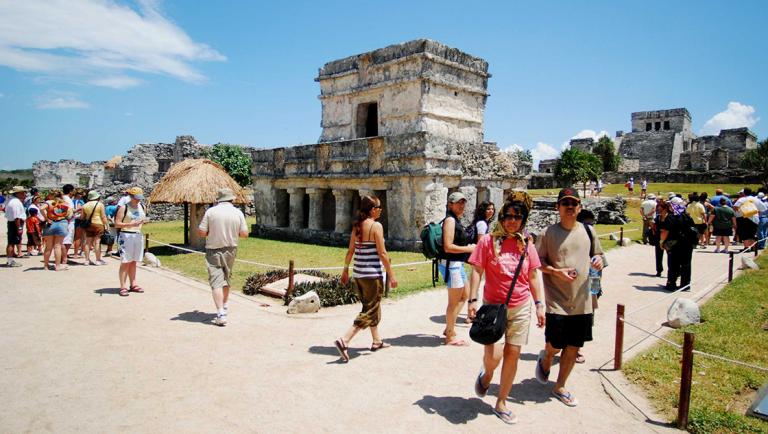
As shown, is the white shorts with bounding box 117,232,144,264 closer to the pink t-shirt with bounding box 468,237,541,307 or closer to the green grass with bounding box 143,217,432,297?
the green grass with bounding box 143,217,432,297

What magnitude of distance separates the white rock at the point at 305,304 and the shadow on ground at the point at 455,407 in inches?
134

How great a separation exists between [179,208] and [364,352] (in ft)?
84.3

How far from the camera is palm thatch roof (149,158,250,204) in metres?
13.2

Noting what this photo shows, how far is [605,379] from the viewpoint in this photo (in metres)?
4.87

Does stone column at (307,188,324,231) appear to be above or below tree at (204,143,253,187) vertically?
below

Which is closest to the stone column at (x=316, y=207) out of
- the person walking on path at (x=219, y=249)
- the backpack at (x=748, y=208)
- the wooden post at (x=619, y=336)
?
the person walking on path at (x=219, y=249)

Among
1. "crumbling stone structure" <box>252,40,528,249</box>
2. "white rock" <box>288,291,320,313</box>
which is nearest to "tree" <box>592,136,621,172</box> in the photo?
"crumbling stone structure" <box>252,40,528,249</box>

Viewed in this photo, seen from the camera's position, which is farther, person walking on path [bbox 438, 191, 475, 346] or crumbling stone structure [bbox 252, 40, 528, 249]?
crumbling stone structure [bbox 252, 40, 528, 249]

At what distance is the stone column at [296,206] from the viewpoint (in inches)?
724

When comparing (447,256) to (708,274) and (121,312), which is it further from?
(708,274)

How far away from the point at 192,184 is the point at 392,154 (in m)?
5.83

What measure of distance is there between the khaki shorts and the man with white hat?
7627 millimetres

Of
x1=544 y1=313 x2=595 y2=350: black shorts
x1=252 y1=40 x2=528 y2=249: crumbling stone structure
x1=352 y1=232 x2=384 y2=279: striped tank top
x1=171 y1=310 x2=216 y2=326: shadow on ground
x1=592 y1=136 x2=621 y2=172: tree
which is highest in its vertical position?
x1=592 y1=136 x2=621 y2=172: tree

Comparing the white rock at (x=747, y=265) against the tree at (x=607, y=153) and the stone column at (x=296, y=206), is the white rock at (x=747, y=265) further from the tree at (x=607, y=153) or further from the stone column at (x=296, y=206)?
the tree at (x=607, y=153)
